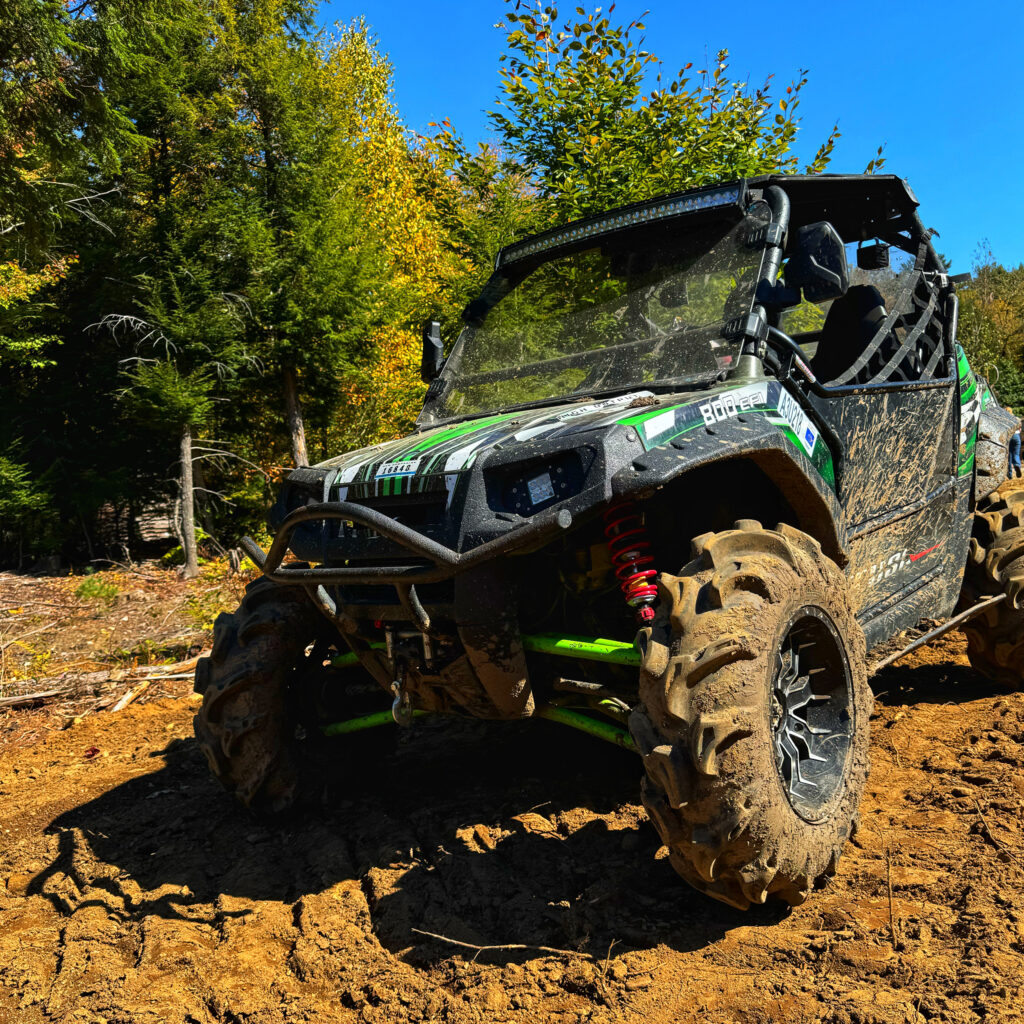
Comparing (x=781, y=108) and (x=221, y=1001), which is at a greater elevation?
(x=781, y=108)

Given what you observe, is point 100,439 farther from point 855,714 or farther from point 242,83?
point 855,714

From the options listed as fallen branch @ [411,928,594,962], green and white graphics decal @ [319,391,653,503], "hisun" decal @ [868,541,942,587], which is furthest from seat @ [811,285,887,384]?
fallen branch @ [411,928,594,962]

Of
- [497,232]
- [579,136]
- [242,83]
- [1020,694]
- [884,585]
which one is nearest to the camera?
[884,585]

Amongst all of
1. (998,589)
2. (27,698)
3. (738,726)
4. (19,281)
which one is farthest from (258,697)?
(19,281)

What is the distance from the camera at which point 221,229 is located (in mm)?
12766

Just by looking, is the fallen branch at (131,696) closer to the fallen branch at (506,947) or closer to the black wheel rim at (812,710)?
the fallen branch at (506,947)

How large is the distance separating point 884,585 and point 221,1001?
3.20 m

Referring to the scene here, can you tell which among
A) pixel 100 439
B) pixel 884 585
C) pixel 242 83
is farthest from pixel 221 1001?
pixel 242 83

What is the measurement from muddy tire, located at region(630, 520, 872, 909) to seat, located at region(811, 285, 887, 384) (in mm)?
2023

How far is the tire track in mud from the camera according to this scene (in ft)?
8.45

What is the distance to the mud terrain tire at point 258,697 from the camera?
12.7 feet

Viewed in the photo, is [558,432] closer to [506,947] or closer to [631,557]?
[631,557]

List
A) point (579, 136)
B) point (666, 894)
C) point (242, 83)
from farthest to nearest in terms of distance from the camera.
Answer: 1. point (242, 83)
2. point (579, 136)
3. point (666, 894)

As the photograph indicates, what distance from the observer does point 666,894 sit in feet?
10.2
